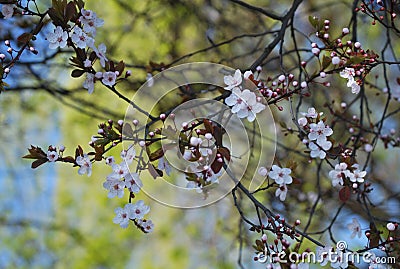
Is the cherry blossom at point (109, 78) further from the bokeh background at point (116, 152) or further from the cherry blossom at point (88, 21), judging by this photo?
the bokeh background at point (116, 152)

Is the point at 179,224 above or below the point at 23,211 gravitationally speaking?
above

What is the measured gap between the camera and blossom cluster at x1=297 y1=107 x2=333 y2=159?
1342 mm

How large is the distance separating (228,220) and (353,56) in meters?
2.91

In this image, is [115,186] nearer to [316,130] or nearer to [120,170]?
[120,170]

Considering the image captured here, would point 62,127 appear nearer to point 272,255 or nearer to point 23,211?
point 23,211

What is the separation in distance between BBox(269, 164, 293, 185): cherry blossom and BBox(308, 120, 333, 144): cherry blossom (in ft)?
0.37

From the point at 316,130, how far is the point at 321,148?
0.18ft

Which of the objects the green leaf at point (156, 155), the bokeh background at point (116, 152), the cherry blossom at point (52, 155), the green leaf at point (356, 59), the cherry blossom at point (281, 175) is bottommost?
the cherry blossom at point (52, 155)

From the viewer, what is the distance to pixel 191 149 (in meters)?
1.30

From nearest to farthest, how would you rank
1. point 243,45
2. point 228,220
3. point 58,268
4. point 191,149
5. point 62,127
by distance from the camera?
point 191,149 → point 243,45 → point 228,220 → point 62,127 → point 58,268

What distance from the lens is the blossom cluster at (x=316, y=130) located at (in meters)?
1.34

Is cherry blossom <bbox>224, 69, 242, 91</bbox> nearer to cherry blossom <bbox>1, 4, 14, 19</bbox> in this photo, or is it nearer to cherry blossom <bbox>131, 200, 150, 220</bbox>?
cherry blossom <bbox>131, 200, 150, 220</bbox>

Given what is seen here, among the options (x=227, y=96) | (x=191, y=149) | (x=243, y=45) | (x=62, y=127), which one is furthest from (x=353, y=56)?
(x=62, y=127)

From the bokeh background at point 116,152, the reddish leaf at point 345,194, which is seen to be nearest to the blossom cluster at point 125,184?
the reddish leaf at point 345,194
